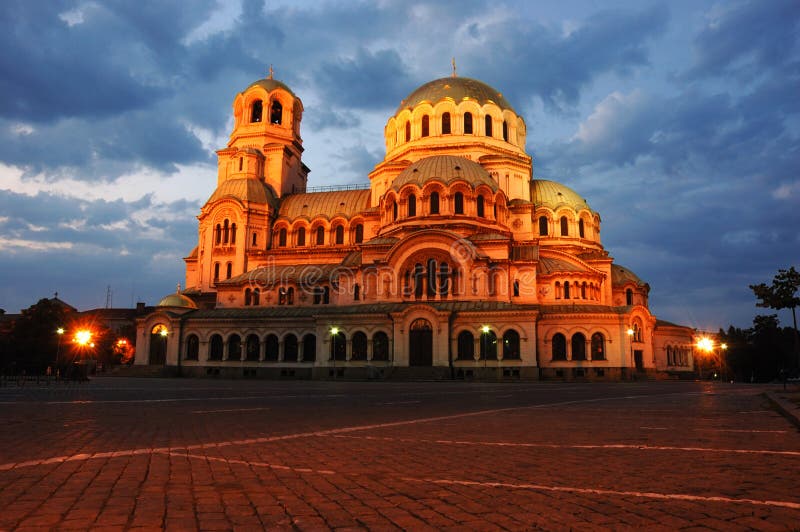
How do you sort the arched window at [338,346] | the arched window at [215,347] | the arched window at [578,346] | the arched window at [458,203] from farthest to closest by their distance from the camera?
the arched window at [215,347], the arched window at [458,203], the arched window at [338,346], the arched window at [578,346]

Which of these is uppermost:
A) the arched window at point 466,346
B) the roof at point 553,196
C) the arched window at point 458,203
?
the roof at point 553,196

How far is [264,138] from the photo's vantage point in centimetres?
6944

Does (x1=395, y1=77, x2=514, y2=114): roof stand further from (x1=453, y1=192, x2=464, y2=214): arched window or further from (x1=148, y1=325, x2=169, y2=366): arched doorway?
(x1=148, y1=325, x2=169, y2=366): arched doorway

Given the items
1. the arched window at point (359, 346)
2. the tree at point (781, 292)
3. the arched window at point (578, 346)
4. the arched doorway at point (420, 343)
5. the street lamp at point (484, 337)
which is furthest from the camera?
the arched window at point (359, 346)

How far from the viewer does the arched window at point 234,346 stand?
2215 inches

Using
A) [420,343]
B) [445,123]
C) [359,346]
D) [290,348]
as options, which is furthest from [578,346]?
[445,123]

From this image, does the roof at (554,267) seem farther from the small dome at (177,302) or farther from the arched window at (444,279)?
the small dome at (177,302)

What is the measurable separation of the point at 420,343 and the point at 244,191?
92.3 feet

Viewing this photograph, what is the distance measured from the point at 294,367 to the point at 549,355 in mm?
21745

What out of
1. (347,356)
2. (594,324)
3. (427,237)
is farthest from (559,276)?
(347,356)

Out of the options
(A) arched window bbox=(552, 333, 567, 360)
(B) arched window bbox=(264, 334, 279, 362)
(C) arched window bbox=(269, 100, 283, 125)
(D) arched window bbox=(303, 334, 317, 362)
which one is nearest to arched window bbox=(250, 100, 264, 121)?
(C) arched window bbox=(269, 100, 283, 125)

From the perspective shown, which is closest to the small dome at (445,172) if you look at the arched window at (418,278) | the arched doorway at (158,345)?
the arched window at (418,278)

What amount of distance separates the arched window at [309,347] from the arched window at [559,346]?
20558mm

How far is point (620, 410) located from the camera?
17359mm
